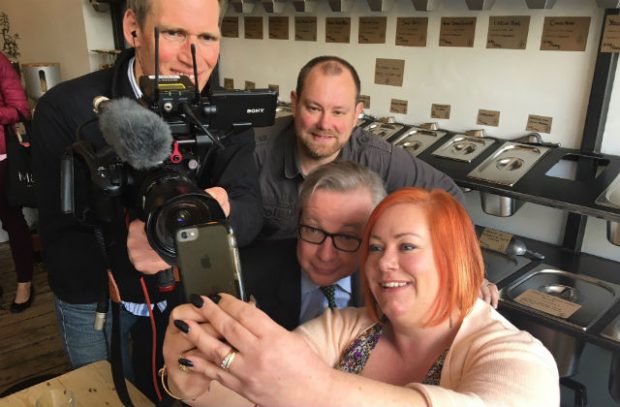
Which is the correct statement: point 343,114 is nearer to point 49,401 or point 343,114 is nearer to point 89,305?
point 89,305

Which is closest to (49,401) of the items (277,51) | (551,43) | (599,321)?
(599,321)

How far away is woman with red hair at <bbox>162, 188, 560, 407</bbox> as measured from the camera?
21.9 inches

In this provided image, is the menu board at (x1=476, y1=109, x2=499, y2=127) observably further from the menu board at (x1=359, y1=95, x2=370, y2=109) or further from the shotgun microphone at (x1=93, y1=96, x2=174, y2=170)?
the shotgun microphone at (x1=93, y1=96, x2=174, y2=170)

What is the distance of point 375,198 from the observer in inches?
45.0

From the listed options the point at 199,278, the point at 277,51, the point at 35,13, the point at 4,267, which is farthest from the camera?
the point at 35,13

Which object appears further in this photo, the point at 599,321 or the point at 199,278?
the point at 599,321

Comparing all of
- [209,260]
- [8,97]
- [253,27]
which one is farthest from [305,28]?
[209,260]

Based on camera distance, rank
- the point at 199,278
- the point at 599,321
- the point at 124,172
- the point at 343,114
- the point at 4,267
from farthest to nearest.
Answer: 1. the point at 4,267
2. the point at 343,114
3. the point at 599,321
4. the point at 124,172
5. the point at 199,278

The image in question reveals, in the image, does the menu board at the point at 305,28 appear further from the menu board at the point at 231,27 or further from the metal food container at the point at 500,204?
the metal food container at the point at 500,204

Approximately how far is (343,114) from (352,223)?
693 millimetres

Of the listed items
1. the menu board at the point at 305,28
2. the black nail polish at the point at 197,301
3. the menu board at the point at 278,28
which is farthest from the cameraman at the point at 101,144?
the menu board at the point at 278,28

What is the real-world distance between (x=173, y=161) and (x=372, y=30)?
5.75 feet

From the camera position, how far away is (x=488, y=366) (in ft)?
2.53

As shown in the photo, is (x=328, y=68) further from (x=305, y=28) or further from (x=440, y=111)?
(x=305, y=28)
